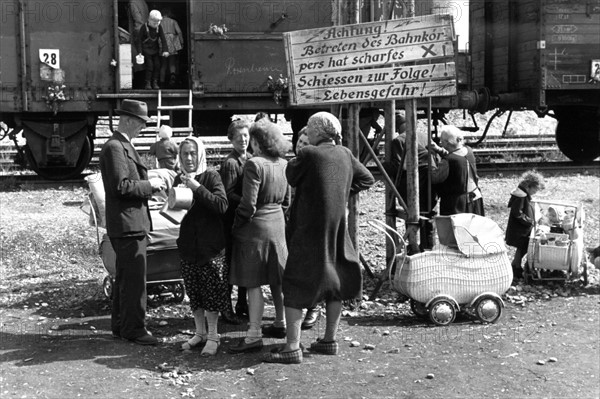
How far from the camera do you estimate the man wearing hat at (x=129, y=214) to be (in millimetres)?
6102

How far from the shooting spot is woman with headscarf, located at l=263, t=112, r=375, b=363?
5809 millimetres

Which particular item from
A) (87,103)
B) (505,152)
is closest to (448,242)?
(87,103)

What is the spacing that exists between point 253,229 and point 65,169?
7403mm

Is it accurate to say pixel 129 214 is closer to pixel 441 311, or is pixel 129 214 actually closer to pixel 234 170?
pixel 234 170

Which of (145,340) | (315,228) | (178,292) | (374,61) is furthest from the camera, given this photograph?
(178,292)

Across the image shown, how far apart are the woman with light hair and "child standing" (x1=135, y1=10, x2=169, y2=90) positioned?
5.84 meters

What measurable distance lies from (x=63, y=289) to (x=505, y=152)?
9971 millimetres

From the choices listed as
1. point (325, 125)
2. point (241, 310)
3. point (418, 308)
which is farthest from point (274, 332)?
point (325, 125)

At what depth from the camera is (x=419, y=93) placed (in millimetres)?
7148

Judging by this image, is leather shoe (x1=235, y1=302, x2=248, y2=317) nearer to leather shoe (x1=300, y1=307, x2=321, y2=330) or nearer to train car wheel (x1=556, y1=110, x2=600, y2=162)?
leather shoe (x1=300, y1=307, x2=321, y2=330)

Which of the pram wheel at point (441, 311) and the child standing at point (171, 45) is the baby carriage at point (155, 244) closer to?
the pram wheel at point (441, 311)

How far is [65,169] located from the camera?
12.7m

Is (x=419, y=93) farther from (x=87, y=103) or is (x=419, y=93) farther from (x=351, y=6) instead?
(x=87, y=103)

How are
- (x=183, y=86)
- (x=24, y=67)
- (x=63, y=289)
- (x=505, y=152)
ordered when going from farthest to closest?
(x=505, y=152) < (x=183, y=86) < (x=24, y=67) < (x=63, y=289)
